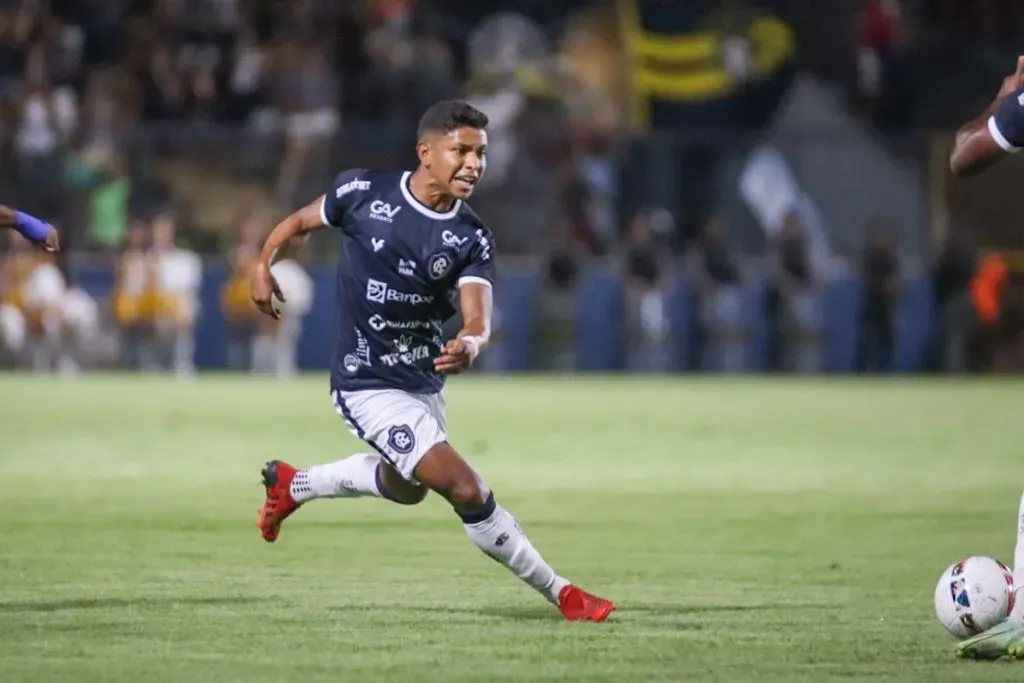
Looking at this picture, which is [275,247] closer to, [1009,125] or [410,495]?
[410,495]

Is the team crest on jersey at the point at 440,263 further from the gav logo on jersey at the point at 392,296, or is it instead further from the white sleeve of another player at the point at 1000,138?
the white sleeve of another player at the point at 1000,138

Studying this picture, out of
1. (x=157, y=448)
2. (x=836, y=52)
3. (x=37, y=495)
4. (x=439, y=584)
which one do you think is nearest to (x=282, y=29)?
(x=836, y=52)

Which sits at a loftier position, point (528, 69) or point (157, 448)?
point (528, 69)

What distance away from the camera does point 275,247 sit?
883 centimetres

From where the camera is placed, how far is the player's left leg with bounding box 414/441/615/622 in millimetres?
7965

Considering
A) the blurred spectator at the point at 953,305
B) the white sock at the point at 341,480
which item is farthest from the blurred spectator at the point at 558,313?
the white sock at the point at 341,480

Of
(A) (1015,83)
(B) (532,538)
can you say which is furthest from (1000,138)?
(B) (532,538)

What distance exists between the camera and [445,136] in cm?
830

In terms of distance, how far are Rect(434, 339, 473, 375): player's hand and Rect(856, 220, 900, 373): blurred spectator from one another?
66.5ft

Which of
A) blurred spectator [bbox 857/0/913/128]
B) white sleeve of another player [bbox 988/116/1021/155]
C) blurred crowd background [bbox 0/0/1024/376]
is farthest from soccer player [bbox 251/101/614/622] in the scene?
blurred spectator [bbox 857/0/913/128]

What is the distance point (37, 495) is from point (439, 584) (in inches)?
181

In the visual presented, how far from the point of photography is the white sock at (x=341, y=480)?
912 cm

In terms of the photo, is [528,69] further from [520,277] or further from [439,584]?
[439,584]

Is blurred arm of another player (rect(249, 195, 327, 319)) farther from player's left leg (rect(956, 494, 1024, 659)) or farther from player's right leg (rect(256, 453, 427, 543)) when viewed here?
player's left leg (rect(956, 494, 1024, 659))
